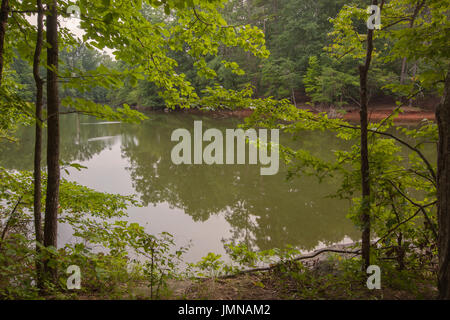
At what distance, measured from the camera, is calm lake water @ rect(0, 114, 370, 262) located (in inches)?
246

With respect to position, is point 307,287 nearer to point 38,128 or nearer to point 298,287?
point 298,287

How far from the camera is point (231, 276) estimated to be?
3.79m

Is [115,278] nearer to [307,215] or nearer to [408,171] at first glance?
[408,171]

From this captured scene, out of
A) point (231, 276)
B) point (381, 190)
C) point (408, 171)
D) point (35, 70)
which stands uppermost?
point (35, 70)

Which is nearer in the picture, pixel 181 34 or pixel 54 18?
pixel 54 18

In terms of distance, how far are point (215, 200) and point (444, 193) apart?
6970mm

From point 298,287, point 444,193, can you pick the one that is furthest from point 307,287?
point 444,193

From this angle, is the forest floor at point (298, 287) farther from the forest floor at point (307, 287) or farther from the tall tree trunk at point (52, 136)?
the tall tree trunk at point (52, 136)

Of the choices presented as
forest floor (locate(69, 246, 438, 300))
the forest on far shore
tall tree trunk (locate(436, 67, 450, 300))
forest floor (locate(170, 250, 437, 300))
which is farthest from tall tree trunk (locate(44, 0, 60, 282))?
the forest on far shore

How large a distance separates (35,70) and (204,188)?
7740 millimetres

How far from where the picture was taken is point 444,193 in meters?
2.11

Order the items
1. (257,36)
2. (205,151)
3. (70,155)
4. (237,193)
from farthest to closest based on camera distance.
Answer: (205,151)
(70,155)
(237,193)
(257,36)

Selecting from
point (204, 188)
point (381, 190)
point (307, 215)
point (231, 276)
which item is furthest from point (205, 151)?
point (381, 190)

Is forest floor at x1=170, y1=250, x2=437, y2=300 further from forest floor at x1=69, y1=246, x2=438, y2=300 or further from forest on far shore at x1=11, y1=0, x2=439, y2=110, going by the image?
forest on far shore at x1=11, y1=0, x2=439, y2=110
